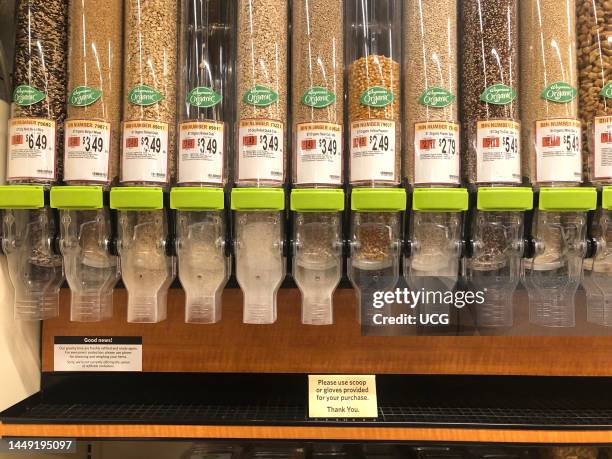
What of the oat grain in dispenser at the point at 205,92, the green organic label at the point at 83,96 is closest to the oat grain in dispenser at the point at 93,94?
the green organic label at the point at 83,96

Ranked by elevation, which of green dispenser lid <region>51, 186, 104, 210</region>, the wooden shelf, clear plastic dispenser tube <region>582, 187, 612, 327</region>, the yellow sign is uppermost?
green dispenser lid <region>51, 186, 104, 210</region>

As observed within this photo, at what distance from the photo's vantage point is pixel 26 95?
40.1 inches

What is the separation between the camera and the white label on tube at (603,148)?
37.8 inches

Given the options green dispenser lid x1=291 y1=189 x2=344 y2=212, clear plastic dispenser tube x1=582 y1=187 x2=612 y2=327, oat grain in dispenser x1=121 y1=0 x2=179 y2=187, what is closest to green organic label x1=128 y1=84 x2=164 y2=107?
oat grain in dispenser x1=121 y1=0 x2=179 y2=187

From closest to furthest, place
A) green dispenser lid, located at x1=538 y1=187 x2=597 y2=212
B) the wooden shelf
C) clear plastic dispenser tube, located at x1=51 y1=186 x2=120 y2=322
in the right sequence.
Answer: green dispenser lid, located at x1=538 y1=187 x2=597 y2=212 < clear plastic dispenser tube, located at x1=51 y1=186 x2=120 y2=322 < the wooden shelf

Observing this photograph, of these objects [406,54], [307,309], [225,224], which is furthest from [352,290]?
[406,54]

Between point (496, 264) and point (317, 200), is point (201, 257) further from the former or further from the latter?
point (496, 264)

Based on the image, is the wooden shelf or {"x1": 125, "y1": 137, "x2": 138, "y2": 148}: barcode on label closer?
{"x1": 125, "y1": 137, "x2": 138, "y2": 148}: barcode on label

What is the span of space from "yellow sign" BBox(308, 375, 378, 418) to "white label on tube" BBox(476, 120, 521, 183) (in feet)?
1.64

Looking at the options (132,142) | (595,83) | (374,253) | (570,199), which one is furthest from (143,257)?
(595,83)

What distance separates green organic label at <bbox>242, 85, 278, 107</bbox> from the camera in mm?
989

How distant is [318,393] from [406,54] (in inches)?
29.2

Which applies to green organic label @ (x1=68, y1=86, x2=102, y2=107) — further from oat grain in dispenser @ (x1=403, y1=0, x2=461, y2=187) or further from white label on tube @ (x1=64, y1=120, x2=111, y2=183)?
oat grain in dispenser @ (x1=403, y1=0, x2=461, y2=187)

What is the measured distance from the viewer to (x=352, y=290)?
123cm
